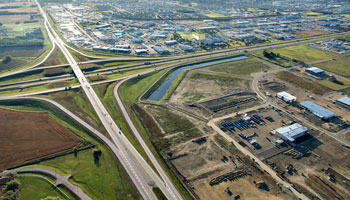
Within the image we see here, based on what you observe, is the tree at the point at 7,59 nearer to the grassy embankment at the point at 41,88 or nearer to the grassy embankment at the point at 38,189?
the grassy embankment at the point at 41,88

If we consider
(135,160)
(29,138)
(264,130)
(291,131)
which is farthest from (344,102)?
(29,138)

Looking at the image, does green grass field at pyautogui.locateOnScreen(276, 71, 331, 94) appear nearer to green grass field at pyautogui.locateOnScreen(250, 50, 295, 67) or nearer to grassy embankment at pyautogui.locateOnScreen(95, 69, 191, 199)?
green grass field at pyautogui.locateOnScreen(250, 50, 295, 67)

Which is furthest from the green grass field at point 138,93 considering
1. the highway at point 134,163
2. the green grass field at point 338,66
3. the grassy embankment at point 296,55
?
the green grass field at point 338,66

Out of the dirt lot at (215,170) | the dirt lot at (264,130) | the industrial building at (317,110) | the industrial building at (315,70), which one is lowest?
the dirt lot at (215,170)

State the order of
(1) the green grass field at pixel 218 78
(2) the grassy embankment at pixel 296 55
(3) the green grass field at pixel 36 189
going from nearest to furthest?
(3) the green grass field at pixel 36 189, (1) the green grass field at pixel 218 78, (2) the grassy embankment at pixel 296 55

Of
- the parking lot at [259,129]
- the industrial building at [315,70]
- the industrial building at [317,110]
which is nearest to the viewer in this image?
the parking lot at [259,129]

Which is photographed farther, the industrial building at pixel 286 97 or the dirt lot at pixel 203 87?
the dirt lot at pixel 203 87
